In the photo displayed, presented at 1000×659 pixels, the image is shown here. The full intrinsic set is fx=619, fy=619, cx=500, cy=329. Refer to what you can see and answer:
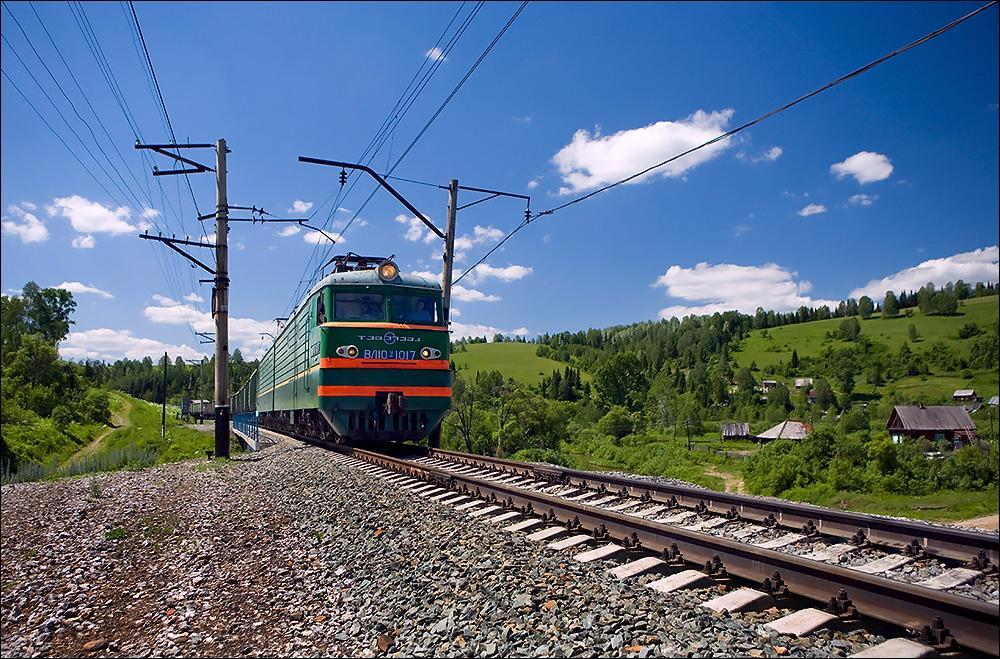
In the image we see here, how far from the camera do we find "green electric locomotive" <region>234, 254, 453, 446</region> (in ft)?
44.5

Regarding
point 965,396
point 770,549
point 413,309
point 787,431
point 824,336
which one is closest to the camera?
point 770,549

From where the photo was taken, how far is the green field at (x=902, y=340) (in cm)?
5950

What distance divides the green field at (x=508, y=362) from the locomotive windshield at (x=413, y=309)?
93995mm

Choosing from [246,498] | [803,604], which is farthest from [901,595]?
[246,498]

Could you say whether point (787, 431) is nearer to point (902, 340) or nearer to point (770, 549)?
point (902, 340)

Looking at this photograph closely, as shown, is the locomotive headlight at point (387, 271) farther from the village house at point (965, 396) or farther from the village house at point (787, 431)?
the village house at point (965, 396)

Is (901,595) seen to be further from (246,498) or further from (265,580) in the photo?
(246,498)

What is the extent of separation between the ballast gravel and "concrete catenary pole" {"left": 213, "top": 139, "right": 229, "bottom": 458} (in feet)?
23.8

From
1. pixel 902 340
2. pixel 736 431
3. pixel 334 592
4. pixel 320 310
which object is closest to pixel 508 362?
pixel 736 431

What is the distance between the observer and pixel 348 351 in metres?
13.6

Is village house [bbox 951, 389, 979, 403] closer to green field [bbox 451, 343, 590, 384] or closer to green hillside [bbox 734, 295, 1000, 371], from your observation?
green hillside [bbox 734, 295, 1000, 371]

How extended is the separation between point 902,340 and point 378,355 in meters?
105

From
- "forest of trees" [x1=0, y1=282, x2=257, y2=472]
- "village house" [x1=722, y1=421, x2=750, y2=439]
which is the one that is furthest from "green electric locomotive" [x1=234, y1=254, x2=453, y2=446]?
"village house" [x1=722, y1=421, x2=750, y2=439]

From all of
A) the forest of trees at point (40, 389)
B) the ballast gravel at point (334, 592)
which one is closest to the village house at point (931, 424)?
the ballast gravel at point (334, 592)
